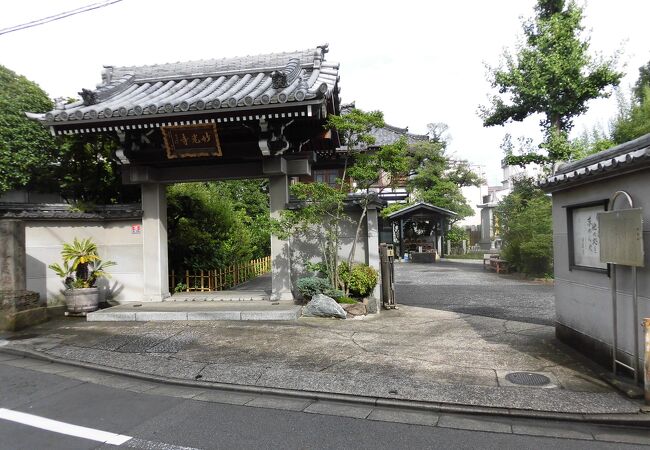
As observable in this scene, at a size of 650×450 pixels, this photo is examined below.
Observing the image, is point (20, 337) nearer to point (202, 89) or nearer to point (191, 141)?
point (191, 141)

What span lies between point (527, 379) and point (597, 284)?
5.37 ft

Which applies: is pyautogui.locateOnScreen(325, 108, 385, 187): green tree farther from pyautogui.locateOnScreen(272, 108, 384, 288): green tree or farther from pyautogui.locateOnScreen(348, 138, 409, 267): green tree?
pyautogui.locateOnScreen(348, 138, 409, 267): green tree

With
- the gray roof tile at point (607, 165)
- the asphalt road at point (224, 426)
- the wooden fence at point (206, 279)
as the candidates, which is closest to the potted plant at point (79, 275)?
the wooden fence at point (206, 279)

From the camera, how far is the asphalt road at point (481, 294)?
9727 millimetres

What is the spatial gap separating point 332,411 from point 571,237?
172 inches

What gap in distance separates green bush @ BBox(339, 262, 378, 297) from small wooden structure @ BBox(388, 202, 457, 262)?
15.6 meters

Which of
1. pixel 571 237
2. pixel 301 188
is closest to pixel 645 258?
pixel 571 237

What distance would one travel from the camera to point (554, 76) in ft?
46.4

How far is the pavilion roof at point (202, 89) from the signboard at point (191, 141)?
529 mm

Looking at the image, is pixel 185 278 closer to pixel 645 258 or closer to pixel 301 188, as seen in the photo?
pixel 301 188

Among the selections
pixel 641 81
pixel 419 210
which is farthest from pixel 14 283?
pixel 641 81

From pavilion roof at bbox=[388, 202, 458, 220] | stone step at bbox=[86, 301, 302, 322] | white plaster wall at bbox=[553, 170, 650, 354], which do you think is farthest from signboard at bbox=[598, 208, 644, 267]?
pavilion roof at bbox=[388, 202, 458, 220]

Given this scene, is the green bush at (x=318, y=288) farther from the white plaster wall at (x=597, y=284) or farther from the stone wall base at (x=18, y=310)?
the stone wall base at (x=18, y=310)

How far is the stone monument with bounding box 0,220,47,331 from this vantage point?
8.29 meters
